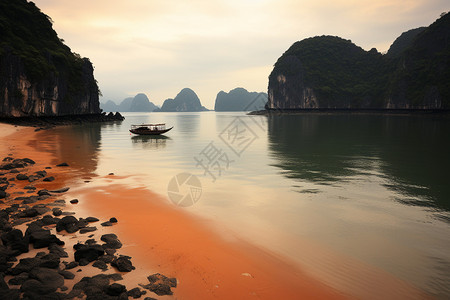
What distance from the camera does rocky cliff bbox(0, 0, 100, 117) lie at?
5216cm

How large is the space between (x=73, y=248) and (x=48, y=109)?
67.4 m

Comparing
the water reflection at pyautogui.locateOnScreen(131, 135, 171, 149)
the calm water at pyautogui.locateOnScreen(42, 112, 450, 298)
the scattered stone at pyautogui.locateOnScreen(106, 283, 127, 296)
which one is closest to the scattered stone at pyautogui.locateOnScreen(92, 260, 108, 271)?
the scattered stone at pyautogui.locateOnScreen(106, 283, 127, 296)

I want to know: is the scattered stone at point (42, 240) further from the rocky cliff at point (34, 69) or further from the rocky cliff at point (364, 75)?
the rocky cliff at point (364, 75)

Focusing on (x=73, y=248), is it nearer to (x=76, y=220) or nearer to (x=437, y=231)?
(x=76, y=220)

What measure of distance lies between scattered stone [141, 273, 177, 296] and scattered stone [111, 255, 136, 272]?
1.88 ft

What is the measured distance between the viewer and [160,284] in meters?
5.52

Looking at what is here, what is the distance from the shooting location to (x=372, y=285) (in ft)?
19.9

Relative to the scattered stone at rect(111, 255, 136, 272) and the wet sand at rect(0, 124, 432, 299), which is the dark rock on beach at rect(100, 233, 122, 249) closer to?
the wet sand at rect(0, 124, 432, 299)

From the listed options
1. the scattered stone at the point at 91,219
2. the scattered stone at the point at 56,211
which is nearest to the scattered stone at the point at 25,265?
the scattered stone at the point at 91,219

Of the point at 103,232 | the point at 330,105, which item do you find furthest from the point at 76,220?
the point at 330,105

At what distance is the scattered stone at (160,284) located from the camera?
5.33 metres

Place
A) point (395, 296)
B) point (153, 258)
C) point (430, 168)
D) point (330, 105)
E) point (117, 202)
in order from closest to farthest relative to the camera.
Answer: point (395, 296) → point (153, 258) → point (117, 202) → point (430, 168) → point (330, 105)

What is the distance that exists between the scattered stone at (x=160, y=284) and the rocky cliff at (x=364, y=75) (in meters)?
116

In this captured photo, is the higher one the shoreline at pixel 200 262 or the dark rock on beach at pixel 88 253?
the dark rock on beach at pixel 88 253
